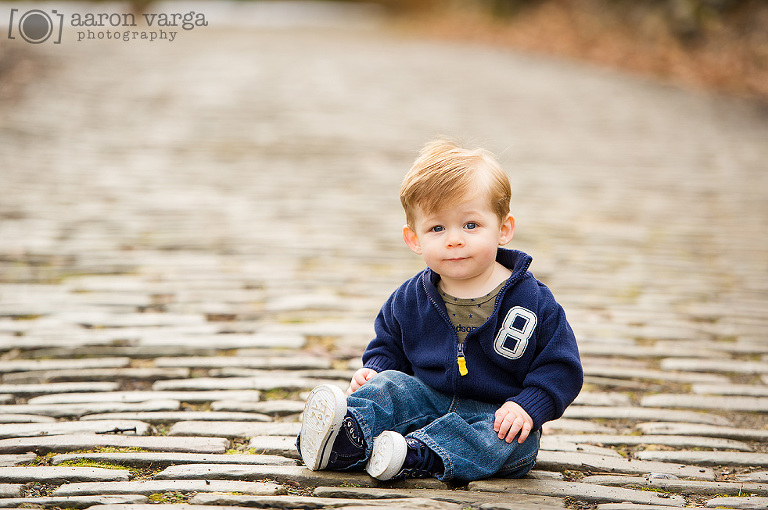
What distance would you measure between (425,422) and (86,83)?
35.3ft

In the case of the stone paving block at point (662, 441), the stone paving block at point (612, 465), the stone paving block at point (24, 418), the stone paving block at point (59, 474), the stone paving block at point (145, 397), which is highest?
the stone paving block at point (145, 397)

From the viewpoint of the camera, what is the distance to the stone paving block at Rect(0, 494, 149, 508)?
2.09m

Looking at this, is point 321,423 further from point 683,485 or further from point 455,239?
point 683,485

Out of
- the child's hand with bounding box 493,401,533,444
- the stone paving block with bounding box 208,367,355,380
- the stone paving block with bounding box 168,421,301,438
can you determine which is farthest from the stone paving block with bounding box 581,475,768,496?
the stone paving block with bounding box 208,367,355,380

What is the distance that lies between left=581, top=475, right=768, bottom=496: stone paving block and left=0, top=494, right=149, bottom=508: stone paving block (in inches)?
51.1

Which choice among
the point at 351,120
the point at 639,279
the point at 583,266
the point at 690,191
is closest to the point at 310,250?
the point at 583,266

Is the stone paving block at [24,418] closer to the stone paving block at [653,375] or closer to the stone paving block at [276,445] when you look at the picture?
the stone paving block at [276,445]

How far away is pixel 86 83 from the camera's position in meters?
11.7

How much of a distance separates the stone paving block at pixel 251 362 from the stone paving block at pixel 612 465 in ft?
3.63

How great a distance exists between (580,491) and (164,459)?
1234 mm

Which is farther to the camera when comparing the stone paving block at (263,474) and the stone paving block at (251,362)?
the stone paving block at (251,362)

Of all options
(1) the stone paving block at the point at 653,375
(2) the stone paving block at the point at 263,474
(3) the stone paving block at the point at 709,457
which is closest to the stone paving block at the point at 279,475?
(2) the stone paving block at the point at 263,474

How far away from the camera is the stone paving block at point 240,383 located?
306cm

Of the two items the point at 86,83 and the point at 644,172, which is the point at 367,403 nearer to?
the point at 644,172
